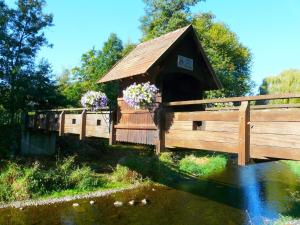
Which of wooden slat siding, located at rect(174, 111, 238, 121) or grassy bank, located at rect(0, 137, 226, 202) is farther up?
wooden slat siding, located at rect(174, 111, 238, 121)

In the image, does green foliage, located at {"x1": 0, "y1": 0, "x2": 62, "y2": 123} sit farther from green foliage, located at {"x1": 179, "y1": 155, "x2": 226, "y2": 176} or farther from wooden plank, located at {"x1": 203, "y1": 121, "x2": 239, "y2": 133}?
wooden plank, located at {"x1": 203, "y1": 121, "x2": 239, "y2": 133}

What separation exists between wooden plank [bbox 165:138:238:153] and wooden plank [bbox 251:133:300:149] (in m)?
0.56

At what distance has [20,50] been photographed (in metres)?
23.4

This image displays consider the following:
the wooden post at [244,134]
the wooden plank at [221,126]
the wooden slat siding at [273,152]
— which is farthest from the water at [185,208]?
the wooden slat siding at [273,152]

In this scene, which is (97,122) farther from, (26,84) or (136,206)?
(26,84)

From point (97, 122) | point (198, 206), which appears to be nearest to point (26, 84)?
point (97, 122)

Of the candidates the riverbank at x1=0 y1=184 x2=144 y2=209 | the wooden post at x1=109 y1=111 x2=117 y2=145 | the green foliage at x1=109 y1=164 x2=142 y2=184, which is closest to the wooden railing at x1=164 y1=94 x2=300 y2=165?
the wooden post at x1=109 y1=111 x2=117 y2=145

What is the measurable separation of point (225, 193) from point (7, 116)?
15116 mm

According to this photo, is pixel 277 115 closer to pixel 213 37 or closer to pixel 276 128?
pixel 276 128

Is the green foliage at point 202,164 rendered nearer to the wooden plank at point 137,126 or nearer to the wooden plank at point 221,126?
the wooden plank at point 137,126

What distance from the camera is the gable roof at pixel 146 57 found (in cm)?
1153

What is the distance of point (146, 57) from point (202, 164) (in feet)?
46.6

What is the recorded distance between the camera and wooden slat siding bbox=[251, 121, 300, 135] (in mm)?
6882

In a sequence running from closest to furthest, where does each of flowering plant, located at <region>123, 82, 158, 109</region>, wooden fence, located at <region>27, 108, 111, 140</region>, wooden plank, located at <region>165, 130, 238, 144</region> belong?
wooden plank, located at <region>165, 130, 238, 144</region> → flowering plant, located at <region>123, 82, 158, 109</region> → wooden fence, located at <region>27, 108, 111, 140</region>
